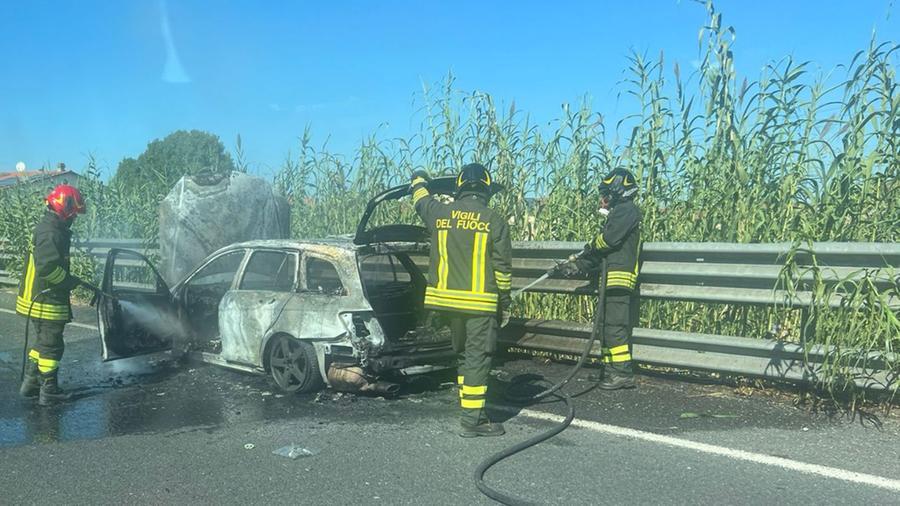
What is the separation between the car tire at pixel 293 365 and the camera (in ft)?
20.1

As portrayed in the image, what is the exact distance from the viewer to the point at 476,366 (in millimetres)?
5113

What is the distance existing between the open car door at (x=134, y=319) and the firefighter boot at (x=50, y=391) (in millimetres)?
566

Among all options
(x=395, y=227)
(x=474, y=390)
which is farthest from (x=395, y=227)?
(x=474, y=390)

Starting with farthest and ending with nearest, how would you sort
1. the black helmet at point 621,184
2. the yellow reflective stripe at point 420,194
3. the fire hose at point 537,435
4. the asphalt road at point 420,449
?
the black helmet at point 621,184
the yellow reflective stripe at point 420,194
the asphalt road at point 420,449
the fire hose at point 537,435

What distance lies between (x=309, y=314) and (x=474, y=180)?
1935mm

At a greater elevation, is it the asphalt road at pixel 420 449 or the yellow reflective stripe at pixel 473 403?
the yellow reflective stripe at pixel 473 403

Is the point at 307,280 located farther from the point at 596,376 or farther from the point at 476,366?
the point at 596,376

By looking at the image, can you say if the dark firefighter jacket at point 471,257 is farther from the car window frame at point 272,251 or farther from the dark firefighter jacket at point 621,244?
the car window frame at point 272,251

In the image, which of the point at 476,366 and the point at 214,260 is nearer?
the point at 476,366

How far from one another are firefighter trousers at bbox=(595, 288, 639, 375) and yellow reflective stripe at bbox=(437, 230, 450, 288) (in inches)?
66.8

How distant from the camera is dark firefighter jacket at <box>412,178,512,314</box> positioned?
5168 mm

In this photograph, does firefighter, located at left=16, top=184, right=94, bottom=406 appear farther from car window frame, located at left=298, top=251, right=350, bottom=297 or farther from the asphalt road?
car window frame, located at left=298, top=251, right=350, bottom=297

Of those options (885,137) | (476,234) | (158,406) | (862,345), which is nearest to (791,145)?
(885,137)

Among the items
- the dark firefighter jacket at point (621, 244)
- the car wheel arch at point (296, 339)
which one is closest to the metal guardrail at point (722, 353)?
the dark firefighter jacket at point (621, 244)
